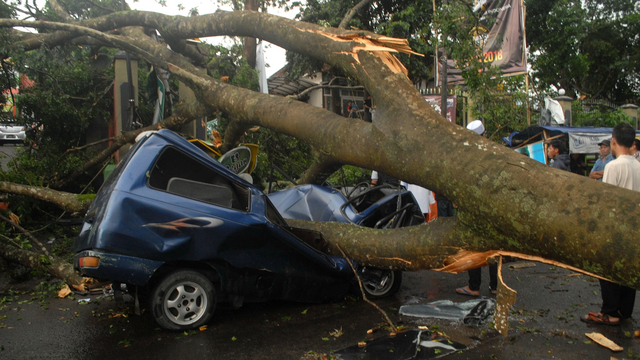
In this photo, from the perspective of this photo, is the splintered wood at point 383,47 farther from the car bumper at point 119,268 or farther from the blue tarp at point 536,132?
the blue tarp at point 536,132

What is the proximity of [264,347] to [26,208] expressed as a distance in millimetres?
5943

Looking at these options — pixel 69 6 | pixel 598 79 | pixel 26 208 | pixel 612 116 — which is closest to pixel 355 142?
pixel 26 208

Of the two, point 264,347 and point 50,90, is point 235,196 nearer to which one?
point 264,347

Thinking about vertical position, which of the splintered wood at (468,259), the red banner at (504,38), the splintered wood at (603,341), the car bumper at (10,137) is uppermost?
the red banner at (504,38)

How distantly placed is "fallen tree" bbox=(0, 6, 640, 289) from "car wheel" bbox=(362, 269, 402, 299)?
0.68 metres

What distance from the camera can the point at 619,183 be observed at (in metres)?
4.34

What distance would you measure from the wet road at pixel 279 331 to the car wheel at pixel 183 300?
12 cm

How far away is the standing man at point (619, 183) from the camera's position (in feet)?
14.3

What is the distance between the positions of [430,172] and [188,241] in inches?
82.1

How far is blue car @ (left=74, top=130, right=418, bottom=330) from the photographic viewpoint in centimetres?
382

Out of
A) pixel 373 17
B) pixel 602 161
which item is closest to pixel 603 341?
pixel 602 161

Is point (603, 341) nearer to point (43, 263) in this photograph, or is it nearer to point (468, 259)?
point (468, 259)

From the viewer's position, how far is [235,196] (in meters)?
4.72

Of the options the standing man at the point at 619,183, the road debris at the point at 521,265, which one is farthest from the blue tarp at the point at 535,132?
the standing man at the point at 619,183
